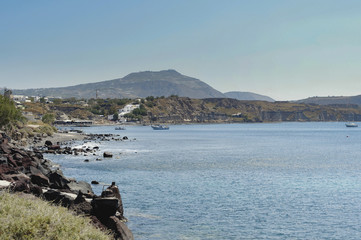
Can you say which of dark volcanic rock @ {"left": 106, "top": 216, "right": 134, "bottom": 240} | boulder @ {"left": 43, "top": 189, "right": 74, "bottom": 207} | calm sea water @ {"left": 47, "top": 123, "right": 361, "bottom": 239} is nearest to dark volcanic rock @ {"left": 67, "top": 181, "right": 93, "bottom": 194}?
calm sea water @ {"left": 47, "top": 123, "right": 361, "bottom": 239}

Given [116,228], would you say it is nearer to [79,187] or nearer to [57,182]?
[57,182]

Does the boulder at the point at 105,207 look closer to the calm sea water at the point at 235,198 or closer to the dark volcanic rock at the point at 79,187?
the calm sea water at the point at 235,198

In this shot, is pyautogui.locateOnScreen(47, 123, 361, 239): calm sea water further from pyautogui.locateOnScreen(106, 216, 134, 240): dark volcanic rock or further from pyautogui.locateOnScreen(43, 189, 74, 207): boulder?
pyautogui.locateOnScreen(43, 189, 74, 207): boulder

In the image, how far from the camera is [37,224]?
1419 cm

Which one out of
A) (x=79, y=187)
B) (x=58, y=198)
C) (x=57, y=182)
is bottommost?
(x=79, y=187)

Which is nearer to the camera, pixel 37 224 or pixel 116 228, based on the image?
pixel 37 224

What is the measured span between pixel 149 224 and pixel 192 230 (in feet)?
9.78

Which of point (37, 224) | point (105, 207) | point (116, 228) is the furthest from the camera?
point (105, 207)

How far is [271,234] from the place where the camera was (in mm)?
25234

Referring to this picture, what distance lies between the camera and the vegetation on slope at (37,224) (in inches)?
538

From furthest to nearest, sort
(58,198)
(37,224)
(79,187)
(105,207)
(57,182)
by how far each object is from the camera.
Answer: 1. (79,187)
2. (57,182)
3. (58,198)
4. (105,207)
5. (37,224)

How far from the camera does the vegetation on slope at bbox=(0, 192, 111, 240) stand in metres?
13.7

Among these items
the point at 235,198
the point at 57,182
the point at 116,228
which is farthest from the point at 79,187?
the point at 235,198

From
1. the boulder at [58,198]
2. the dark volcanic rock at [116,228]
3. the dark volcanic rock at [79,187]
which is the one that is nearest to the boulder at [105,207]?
the dark volcanic rock at [116,228]
